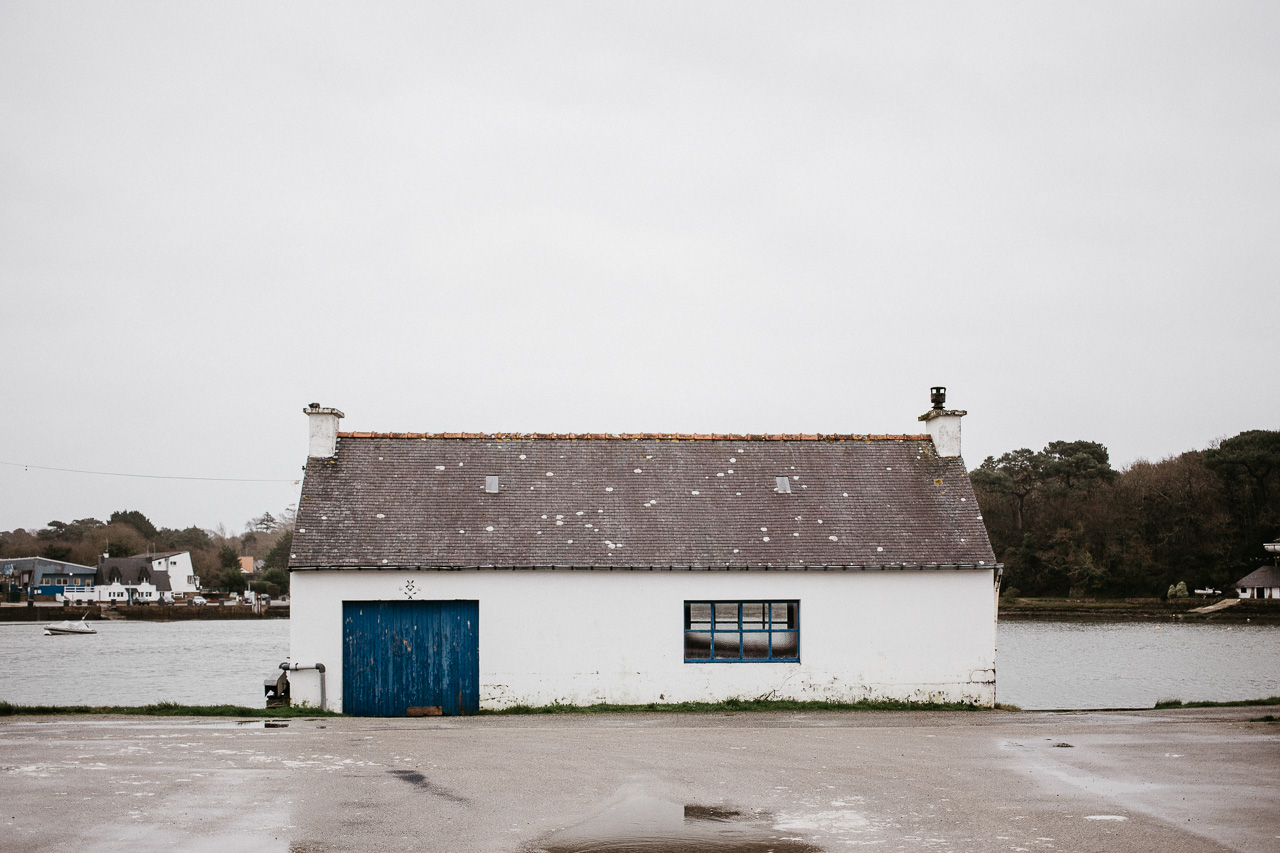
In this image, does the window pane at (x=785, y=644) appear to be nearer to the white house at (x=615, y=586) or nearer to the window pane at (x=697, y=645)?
the white house at (x=615, y=586)

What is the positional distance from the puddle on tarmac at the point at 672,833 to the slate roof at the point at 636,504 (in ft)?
32.3

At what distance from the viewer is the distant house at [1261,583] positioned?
76375 mm

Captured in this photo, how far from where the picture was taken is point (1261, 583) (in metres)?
76.8

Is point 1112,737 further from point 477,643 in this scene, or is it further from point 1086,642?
point 1086,642

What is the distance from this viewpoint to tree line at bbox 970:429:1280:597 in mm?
76188

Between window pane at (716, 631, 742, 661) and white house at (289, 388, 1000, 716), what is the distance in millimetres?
54

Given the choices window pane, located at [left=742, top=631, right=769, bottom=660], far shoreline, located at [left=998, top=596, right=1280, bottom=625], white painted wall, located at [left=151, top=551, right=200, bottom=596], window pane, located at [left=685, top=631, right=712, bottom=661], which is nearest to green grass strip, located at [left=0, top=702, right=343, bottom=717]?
window pane, located at [left=685, top=631, right=712, bottom=661]

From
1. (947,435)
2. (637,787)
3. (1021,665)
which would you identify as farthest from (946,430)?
(1021,665)

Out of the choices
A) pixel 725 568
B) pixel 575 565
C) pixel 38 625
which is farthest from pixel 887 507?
pixel 38 625

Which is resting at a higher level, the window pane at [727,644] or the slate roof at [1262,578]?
the window pane at [727,644]

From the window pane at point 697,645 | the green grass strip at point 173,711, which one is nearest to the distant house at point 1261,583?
the window pane at point 697,645

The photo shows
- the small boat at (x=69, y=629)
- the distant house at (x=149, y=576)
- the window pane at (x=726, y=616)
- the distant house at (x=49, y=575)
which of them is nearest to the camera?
the window pane at (x=726, y=616)

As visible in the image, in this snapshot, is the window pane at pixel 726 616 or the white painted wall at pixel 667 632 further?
the window pane at pixel 726 616

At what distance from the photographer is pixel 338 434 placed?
21766 millimetres
